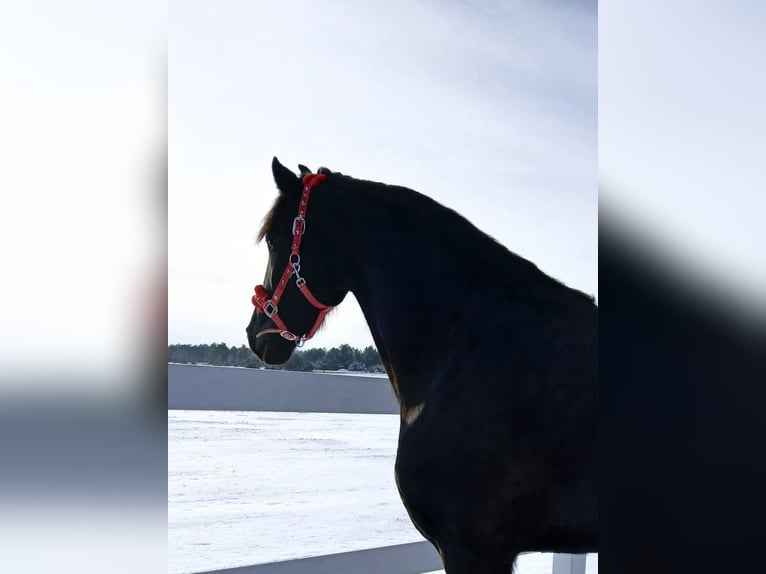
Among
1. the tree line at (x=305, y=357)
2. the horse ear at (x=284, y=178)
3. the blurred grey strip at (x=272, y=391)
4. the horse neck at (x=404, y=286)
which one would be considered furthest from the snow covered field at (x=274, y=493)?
the horse ear at (x=284, y=178)

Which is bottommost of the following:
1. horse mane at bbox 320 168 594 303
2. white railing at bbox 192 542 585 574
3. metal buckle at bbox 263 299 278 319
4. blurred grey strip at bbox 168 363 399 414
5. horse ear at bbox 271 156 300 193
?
white railing at bbox 192 542 585 574

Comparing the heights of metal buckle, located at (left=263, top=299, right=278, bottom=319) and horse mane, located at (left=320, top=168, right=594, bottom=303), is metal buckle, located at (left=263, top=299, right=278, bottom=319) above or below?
→ below

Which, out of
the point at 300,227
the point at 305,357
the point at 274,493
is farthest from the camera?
the point at 305,357

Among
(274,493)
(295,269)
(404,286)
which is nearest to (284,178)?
(295,269)

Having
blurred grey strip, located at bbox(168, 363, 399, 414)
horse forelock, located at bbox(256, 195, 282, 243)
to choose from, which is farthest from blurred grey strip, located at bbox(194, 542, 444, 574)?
horse forelock, located at bbox(256, 195, 282, 243)

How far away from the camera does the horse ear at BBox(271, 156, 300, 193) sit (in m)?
1.83

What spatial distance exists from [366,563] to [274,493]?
33.2 inches

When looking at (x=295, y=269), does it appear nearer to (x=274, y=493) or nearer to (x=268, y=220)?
(x=268, y=220)

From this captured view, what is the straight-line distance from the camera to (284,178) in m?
1.84

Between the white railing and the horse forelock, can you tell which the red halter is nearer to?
the horse forelock

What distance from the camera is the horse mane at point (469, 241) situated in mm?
1503

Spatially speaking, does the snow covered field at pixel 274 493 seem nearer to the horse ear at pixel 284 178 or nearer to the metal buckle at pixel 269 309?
the metal buckle at pixel 269 309

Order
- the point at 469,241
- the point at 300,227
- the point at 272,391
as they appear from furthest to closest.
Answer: the point at 272,391
the point at 300,227
the point at 469,241

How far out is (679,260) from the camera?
407 millimetres
